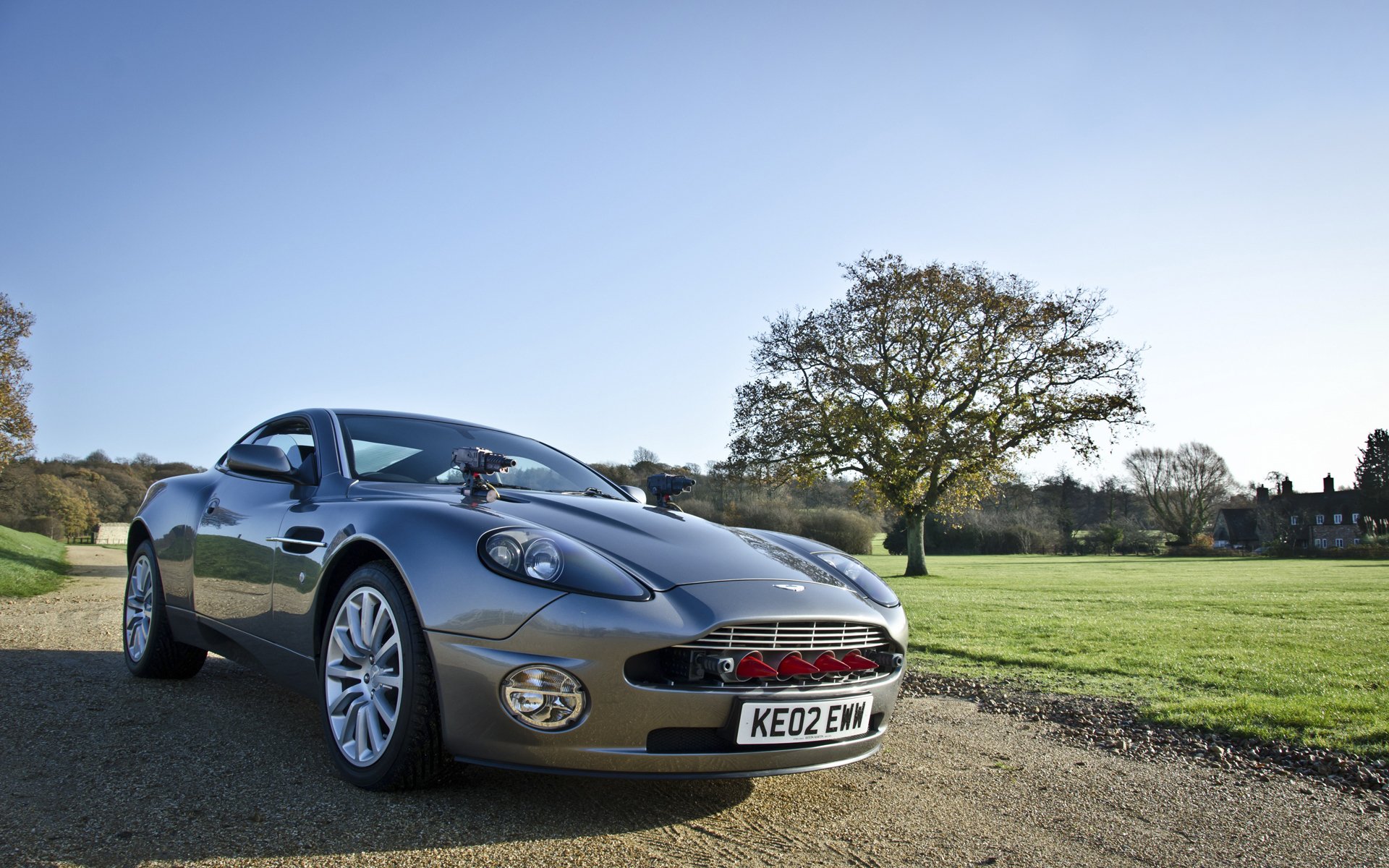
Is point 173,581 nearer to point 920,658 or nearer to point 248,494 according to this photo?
point 248,494

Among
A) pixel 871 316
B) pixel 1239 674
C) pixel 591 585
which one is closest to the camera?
pixel 591 585

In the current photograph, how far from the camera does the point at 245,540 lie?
13.5 ft

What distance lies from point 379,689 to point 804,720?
1419mm

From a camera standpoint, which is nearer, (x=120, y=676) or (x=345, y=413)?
(x=345, y=413)

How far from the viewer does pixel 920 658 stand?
7.47 m

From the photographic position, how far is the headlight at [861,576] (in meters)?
3.61

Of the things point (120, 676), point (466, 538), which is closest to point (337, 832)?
point (466, 538)

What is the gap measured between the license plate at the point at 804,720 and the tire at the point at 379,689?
3.21ft

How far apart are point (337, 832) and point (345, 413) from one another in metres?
2.31

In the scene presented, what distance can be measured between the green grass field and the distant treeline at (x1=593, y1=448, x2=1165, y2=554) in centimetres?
1476

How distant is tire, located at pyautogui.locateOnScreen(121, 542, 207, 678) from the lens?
4.84 meters

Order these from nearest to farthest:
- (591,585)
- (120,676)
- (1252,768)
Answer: (591,585) < (1252,768) < (120,676)

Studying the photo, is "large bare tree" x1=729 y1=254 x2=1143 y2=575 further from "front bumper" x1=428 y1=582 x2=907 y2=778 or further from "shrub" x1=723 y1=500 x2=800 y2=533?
"front bumper" x1=428 y1=582 x2=907 y2=778

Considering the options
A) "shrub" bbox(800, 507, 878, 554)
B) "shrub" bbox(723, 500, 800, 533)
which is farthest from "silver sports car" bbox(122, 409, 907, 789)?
"shrub" bbox(800, 507, 878, 554)
